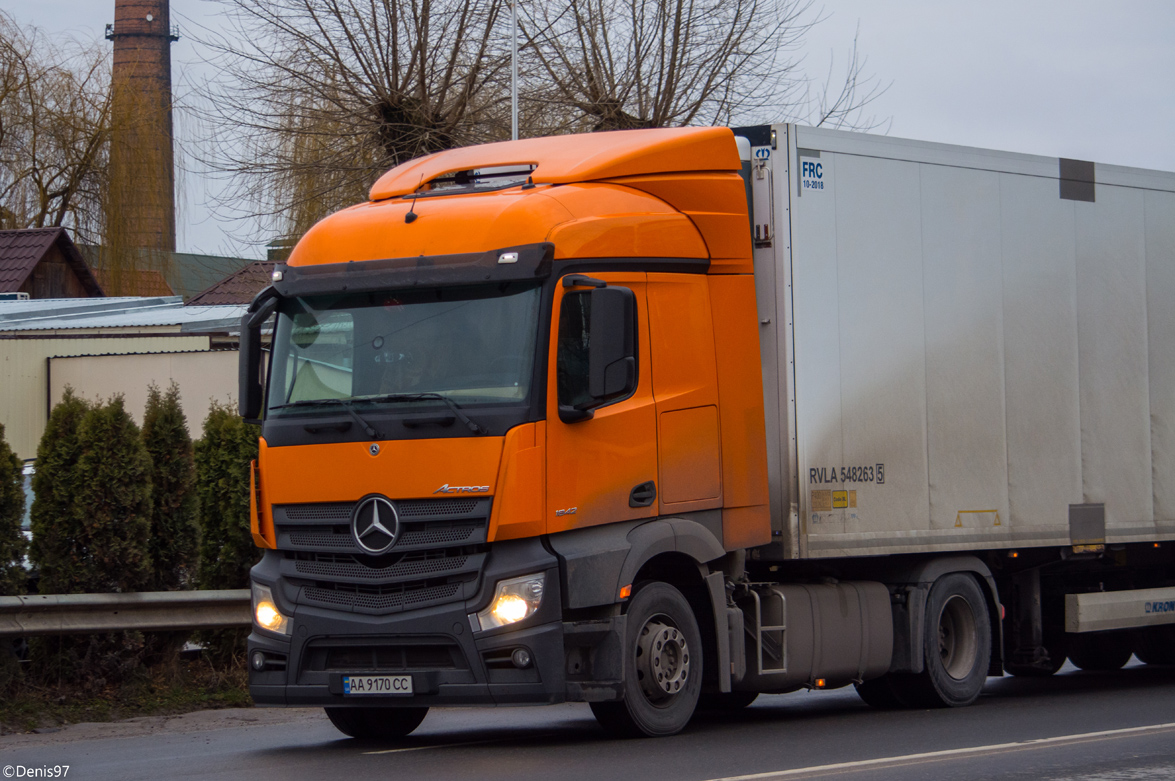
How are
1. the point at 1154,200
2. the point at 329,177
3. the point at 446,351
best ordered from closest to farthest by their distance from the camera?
the point at 446,351, the point at 1154,200, the point at 329,177

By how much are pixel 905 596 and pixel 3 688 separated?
6.46m

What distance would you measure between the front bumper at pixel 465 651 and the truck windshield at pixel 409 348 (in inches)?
38.3

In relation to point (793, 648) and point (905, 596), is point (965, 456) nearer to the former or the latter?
point (905, 596)

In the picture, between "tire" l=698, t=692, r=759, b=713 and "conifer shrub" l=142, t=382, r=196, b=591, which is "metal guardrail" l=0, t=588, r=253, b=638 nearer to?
"conifer shrub" l=142, t=382, r=196, b=591

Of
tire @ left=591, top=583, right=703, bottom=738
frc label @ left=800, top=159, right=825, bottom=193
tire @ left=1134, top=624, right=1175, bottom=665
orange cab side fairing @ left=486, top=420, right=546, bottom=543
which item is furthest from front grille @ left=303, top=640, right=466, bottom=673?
tire @ left=1134, top=624, right=1175, bottom=665

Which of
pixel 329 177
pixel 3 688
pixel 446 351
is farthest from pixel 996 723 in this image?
pixel 329 177

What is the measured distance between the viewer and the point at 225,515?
40.5 feet

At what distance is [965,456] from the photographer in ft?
35.8

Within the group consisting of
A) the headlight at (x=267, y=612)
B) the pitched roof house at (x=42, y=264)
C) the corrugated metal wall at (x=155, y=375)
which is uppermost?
the pitched roof house at (x=42, y=264)

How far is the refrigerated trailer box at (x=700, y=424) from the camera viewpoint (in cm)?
839

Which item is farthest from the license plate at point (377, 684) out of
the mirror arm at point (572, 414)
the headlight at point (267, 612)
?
the mirror arm at point (572, 414)

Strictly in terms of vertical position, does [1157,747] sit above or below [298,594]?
below

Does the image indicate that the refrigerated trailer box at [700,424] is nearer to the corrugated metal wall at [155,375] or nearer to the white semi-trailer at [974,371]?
the white semi-trailer at [974,371]

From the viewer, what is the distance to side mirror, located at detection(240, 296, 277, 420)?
30.0 feet
